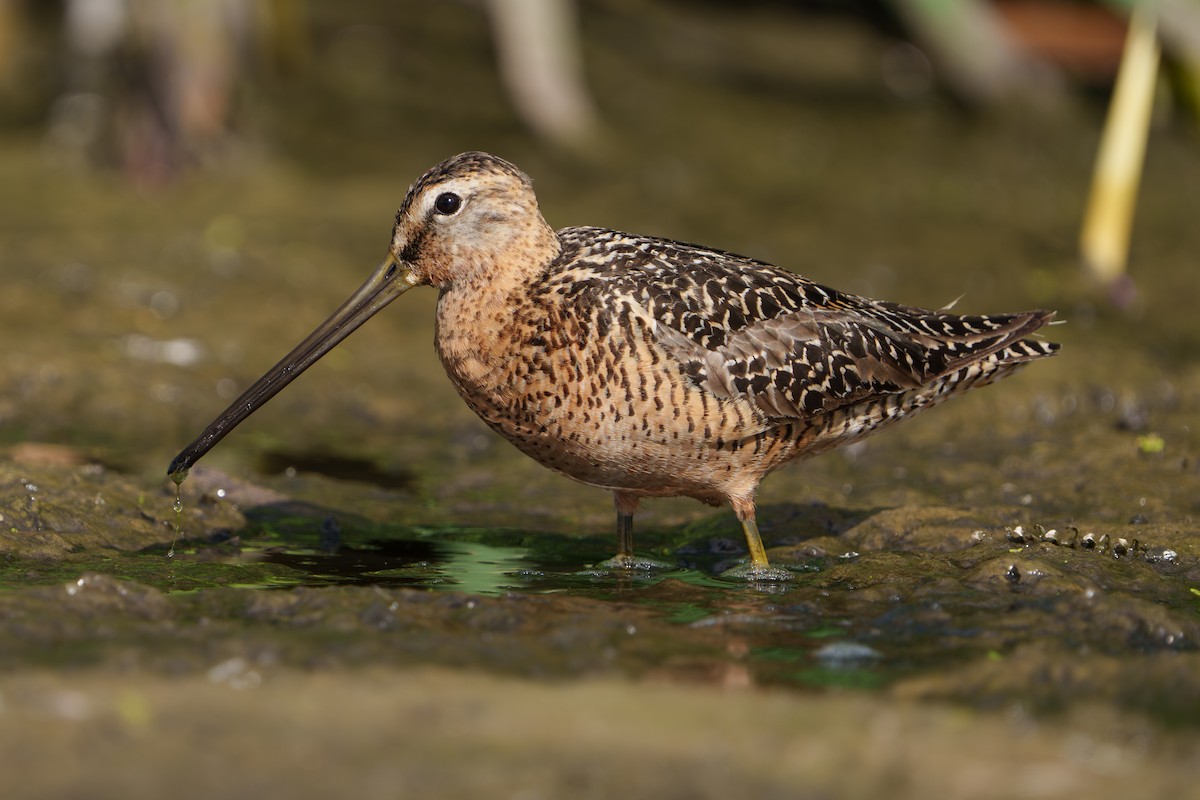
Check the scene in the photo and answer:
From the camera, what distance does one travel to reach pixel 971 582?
5.08 m

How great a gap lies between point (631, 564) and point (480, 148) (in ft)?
Answer: 18.0

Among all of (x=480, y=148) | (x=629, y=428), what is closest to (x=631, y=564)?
(x=629, y=428)

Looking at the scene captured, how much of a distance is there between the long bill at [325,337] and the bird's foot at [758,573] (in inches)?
57.3

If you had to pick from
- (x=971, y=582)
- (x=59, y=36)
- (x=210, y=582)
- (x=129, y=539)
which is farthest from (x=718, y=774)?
(x=59, y=36)

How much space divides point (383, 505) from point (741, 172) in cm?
550

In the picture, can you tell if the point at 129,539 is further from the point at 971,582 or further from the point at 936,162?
the point at 936,162

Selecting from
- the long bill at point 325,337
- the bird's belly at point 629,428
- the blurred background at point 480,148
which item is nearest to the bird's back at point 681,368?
the bird's belly at point 629,428

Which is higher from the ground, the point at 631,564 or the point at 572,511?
the point at 572,511

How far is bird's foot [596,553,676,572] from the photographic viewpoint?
5516 millimetres

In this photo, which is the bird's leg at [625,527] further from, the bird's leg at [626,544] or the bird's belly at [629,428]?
the bird's belly at [629,428]

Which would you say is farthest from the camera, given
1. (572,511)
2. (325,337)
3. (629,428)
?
(572,511)

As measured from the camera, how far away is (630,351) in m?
5.09

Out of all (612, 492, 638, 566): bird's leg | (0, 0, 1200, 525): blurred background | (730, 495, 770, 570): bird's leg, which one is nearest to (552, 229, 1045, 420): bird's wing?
(730, 495, 770, 570): bird's leg

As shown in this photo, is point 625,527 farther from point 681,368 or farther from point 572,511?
point 572,511
